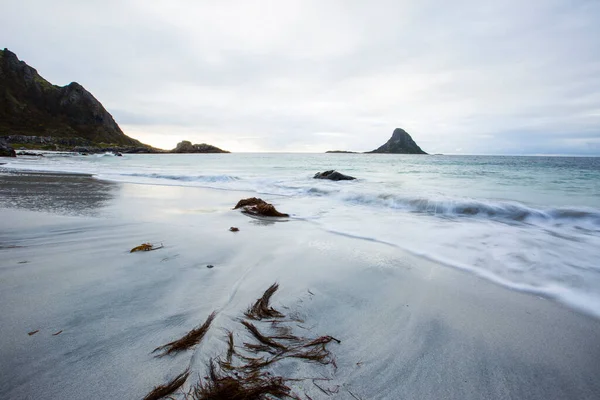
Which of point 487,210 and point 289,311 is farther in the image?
point 487,210

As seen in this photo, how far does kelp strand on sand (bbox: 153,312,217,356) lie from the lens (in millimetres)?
1624

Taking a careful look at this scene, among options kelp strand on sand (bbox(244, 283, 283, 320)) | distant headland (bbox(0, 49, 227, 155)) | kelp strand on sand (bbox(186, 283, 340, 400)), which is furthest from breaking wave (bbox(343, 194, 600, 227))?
distant headland (bbox(0, 49, 227, 155))

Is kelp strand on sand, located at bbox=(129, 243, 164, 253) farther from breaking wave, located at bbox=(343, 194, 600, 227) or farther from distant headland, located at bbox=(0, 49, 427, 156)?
distant headland, located at bbox=(0, 49, 427, 156)

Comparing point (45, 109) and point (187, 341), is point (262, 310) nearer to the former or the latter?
point (187, 341)

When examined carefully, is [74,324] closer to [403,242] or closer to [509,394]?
[509,394]

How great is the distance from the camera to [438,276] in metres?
3.06

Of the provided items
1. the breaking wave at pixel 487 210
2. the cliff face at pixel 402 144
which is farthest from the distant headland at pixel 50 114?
the cliff face at pixel 402 144

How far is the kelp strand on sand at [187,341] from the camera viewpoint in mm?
1624

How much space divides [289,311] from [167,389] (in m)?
1.02

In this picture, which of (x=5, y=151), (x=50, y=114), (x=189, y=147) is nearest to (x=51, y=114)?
(x=50, y=114)

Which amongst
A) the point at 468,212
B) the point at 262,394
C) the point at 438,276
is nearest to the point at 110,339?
the point at 262,394

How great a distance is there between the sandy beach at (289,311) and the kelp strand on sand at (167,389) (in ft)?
0.13

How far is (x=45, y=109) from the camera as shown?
10100 cm

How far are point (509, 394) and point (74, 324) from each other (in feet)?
8.79
